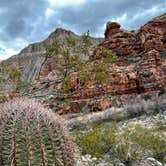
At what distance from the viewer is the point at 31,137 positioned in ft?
12.9

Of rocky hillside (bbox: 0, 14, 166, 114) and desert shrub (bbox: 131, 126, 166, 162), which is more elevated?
rocky hillside (bbox: 0, 14, 166, 114)

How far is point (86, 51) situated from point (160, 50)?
794 inches

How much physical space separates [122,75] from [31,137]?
2166 centimetres

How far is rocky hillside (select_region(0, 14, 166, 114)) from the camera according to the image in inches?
746

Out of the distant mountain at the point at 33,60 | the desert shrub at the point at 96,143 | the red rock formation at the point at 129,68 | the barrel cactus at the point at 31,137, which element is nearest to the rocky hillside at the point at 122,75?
the red rock formation at the point at 129,68

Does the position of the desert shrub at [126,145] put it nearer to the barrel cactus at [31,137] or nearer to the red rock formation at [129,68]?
the barrel cactus at [31,137]

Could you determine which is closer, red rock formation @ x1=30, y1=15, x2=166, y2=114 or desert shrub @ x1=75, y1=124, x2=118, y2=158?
desert shrub @ x1=75, y1=124, x2=118, y2=158

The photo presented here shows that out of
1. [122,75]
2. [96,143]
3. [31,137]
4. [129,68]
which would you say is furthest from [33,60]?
[31,137]

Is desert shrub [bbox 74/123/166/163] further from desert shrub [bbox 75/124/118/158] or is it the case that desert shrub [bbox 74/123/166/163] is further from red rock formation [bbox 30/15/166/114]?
red rock formation [bbox 30/15/166/114]

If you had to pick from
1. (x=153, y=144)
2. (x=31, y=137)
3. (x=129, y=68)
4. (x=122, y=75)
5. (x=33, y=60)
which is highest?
(x=33, y=60)

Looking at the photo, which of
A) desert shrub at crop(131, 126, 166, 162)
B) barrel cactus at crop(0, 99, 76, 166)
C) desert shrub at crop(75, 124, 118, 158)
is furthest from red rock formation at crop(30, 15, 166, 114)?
barrel cactus at crop(0, 99, 76, 166)

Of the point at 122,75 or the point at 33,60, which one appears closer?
the point at 122,75

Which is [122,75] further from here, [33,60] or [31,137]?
[33,60]

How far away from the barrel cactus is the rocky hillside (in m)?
10.9
